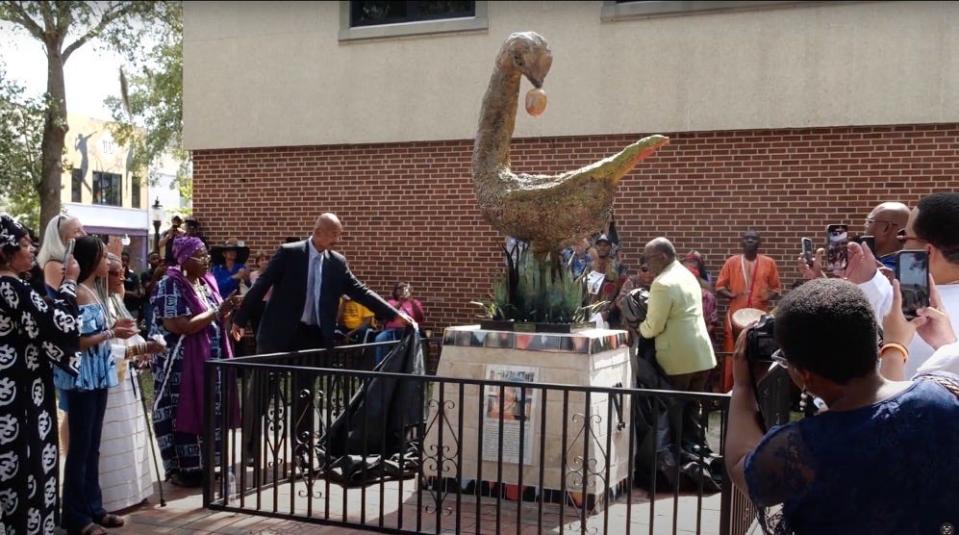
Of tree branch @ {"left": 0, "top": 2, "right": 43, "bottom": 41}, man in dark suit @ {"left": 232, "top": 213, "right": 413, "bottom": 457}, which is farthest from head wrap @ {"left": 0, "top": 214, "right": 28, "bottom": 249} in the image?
tree branch @ {"left": 0, "top": 2, "right": 43, "bottom": 41}

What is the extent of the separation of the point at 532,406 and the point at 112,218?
36.0m

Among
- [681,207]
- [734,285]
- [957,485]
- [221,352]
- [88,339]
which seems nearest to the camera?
[957,485]

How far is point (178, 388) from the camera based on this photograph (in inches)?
238

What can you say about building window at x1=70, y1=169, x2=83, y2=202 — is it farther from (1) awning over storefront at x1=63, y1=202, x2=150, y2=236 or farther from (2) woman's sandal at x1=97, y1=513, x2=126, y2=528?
(2) woman's sandal at x1=97, y1=513, x2=126, y2=528

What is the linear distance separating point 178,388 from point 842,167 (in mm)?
7332

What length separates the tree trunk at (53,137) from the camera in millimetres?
17578

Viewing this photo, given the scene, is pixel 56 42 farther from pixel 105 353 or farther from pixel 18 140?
pixel 105 353

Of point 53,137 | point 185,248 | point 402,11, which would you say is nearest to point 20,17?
point 53,137

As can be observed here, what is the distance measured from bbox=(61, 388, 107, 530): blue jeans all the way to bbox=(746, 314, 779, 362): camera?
3.88 metres

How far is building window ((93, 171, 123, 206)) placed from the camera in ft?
126

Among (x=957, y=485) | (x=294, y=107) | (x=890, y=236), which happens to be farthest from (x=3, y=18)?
(x=957, y=485)

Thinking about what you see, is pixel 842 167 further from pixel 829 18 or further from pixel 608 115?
pixel 608 115

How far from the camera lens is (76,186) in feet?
122

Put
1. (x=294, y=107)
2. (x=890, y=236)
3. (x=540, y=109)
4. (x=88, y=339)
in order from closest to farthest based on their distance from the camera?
(x=890, y=236), (x=88, y=339), (x=540, y=109), (x=294, y=107)
